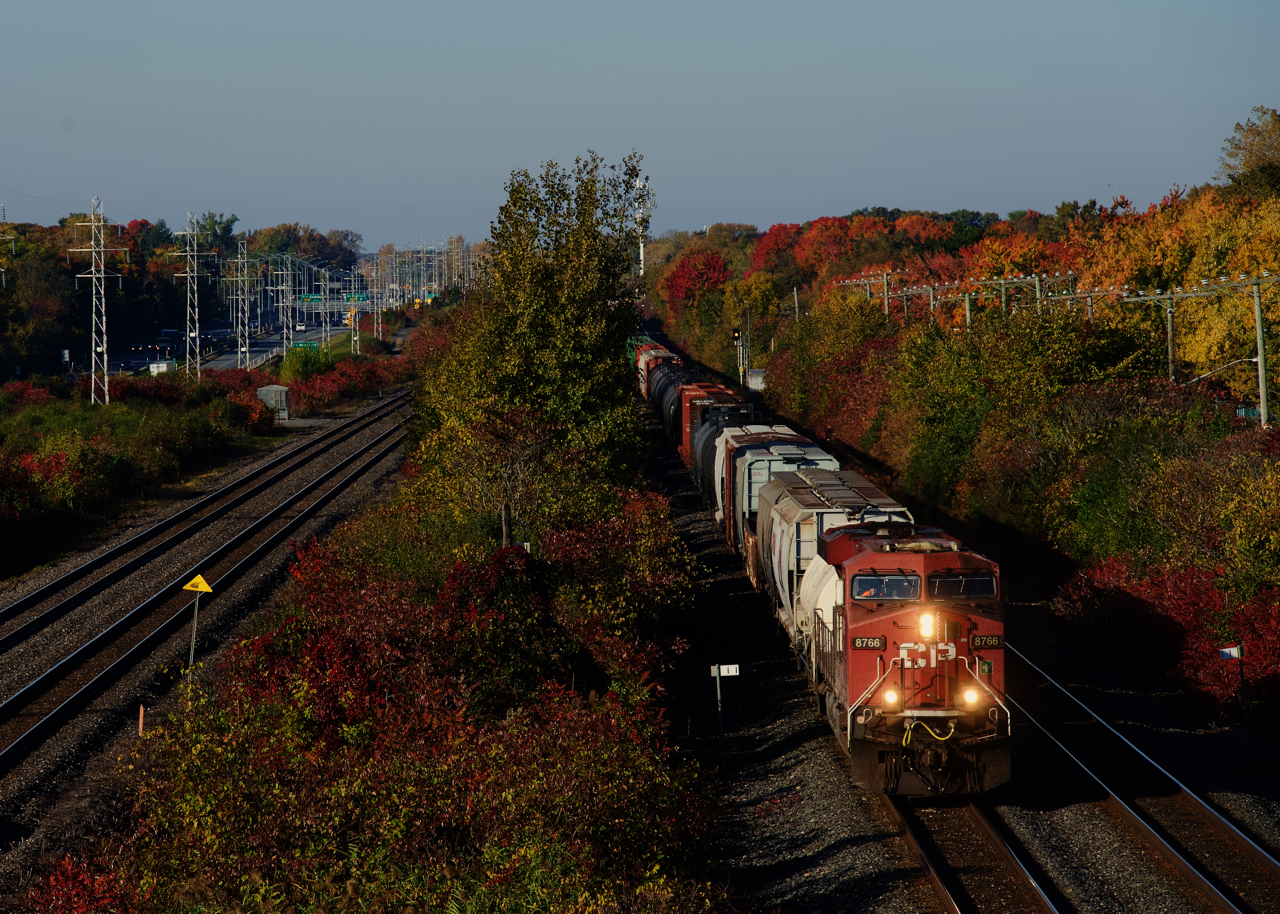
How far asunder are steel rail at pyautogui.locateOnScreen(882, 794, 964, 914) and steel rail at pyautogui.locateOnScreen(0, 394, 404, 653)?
19898 mm

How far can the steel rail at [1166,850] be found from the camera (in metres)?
12.0

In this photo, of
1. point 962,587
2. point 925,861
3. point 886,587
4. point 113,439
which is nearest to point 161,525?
point 113,439

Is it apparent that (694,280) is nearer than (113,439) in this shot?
No

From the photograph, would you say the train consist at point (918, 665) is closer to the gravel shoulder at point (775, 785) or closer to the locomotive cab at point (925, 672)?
the locomotive cab at point (925, 672)

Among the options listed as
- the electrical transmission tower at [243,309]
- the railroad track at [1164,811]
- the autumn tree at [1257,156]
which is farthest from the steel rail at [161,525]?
the autumn tree at [1257,156]

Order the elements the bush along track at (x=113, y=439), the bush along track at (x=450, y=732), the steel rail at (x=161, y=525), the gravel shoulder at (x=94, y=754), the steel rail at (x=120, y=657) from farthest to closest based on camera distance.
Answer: the bush along track at (x=113, y=439), the steel rail at (x=161, y=525), the steel rail at (x=120, y=657), the gravel shoulder at (x=94, y=754), the bush along track at (x=450, y=732)

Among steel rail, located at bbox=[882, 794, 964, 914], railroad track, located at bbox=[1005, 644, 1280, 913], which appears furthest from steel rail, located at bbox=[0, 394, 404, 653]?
railroad track, located at bbox=[1005, 644, 1280, 913]

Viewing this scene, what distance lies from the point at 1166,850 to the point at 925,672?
357 cm

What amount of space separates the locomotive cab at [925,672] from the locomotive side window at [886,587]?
0.01 meters

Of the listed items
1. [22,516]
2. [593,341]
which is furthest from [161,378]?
[593,341]

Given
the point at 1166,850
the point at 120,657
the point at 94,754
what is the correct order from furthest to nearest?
1. the point at 120,657
2. the point at 94,754
3. the point at 1166,850

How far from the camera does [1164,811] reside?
14.8 metres

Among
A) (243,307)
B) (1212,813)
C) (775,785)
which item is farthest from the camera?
(243,307)

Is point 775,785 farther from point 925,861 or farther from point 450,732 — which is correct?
point 450,732
